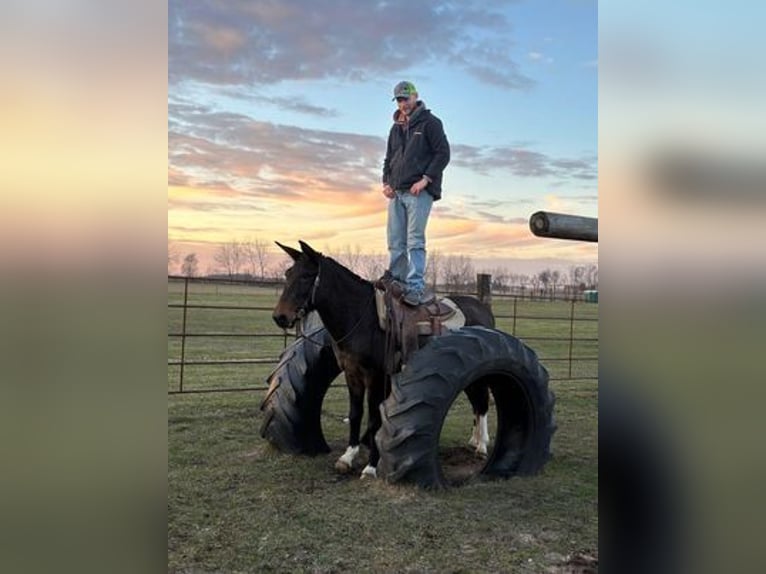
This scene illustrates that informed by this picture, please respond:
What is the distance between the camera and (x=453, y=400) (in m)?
4.02

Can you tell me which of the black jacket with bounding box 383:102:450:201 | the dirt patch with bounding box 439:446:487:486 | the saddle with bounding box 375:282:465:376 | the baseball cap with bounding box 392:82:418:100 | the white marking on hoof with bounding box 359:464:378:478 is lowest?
the dirt patch with bounding box 439:446:487:486

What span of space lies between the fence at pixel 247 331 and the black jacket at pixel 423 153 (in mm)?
1981

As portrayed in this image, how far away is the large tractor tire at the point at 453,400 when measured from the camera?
382cm

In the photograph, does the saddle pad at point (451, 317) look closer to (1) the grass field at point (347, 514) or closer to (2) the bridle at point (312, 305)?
(2) the bridle at point (312, 305)

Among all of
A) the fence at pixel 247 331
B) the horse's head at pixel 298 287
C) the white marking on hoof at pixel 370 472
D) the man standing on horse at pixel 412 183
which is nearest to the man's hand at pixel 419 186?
the man standing on horse at pixel 412 183

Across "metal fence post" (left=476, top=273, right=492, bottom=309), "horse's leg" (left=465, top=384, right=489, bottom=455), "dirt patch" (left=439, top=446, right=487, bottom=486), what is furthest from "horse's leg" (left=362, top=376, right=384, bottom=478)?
"metal fence post" (left=476, top=273, right=492, bottom=309)

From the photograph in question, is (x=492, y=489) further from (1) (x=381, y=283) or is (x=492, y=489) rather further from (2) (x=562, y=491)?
(1) (x=381, y=283)

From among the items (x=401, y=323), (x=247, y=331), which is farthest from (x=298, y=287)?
(x=247, y=331)

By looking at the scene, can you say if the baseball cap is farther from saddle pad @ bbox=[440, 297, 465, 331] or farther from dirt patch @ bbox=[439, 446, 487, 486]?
dirt patch @ bbox=[439, 446, 487, 486]

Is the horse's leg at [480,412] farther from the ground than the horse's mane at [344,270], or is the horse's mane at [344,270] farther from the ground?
the horse's mane at [344,270]

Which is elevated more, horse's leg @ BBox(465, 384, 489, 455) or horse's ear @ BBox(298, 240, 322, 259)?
horse's ear @ BBox(298, 240, 322, 259)

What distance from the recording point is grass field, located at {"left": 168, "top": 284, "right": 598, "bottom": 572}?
117 inches
